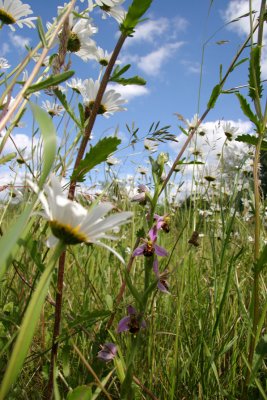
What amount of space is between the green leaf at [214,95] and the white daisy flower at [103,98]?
0.64 feet

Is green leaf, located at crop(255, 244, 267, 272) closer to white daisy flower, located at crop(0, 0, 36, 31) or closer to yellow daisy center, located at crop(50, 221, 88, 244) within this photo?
yellow daisy center, located at crop(50, 221, 88, 244)

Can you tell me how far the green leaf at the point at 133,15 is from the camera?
65 centimetres

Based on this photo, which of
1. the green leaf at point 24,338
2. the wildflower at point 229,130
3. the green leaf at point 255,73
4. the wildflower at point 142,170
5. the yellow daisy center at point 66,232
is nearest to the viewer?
the green leaf at point 24,338

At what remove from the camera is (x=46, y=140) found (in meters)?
0.42

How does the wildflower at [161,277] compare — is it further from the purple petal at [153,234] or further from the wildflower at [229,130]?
the wildflower at [229,130]

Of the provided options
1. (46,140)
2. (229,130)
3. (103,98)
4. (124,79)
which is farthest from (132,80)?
(229,130)

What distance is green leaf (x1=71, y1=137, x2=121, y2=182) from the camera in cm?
60

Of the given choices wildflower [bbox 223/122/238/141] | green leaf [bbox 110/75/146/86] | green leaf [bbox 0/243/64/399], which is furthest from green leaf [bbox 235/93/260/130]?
wildflower [bbox 223/122/238/141]

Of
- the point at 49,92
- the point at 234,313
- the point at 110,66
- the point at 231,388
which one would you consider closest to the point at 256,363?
the point at 231,388

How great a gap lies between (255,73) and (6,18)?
583 millimetres

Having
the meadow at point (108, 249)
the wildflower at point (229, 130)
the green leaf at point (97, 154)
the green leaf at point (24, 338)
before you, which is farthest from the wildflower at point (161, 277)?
the wildflower at point (229, 130)

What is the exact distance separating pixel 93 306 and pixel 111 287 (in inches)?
5.9

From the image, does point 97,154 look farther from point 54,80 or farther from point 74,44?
point 74,44

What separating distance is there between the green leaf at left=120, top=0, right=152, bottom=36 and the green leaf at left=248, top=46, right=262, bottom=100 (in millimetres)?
259
